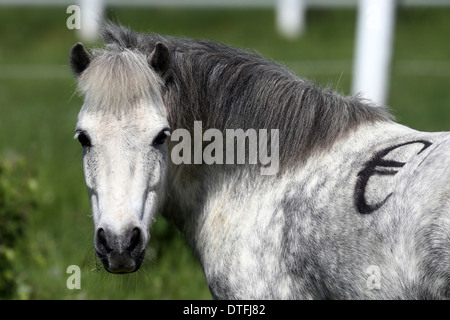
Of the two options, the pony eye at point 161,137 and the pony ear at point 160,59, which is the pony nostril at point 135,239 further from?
the pony ear at point 160,59

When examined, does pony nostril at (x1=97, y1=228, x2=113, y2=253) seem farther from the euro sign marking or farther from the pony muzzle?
the euro sign marking

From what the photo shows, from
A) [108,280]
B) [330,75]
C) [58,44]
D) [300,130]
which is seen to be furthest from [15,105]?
[300,130]

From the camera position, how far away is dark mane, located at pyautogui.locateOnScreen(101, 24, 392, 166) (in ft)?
11.2

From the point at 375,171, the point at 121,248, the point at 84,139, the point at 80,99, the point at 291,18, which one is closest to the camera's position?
the point at 121,248

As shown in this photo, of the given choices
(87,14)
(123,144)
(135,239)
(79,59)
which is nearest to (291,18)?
(87,14)

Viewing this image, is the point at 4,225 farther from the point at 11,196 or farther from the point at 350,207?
the point at 350,207

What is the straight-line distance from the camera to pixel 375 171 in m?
3.10

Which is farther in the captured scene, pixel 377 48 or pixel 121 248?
pixel 377 48

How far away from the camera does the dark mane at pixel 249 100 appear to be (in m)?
3.43

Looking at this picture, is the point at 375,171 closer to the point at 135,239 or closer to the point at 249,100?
the point at 249,100

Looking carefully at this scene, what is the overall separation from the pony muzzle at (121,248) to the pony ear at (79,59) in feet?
2.83

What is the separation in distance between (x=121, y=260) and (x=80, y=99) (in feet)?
3.62

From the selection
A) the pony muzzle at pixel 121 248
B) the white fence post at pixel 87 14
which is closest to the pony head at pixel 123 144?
the pony muzzle at pixel 121 248

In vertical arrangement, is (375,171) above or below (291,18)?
above
